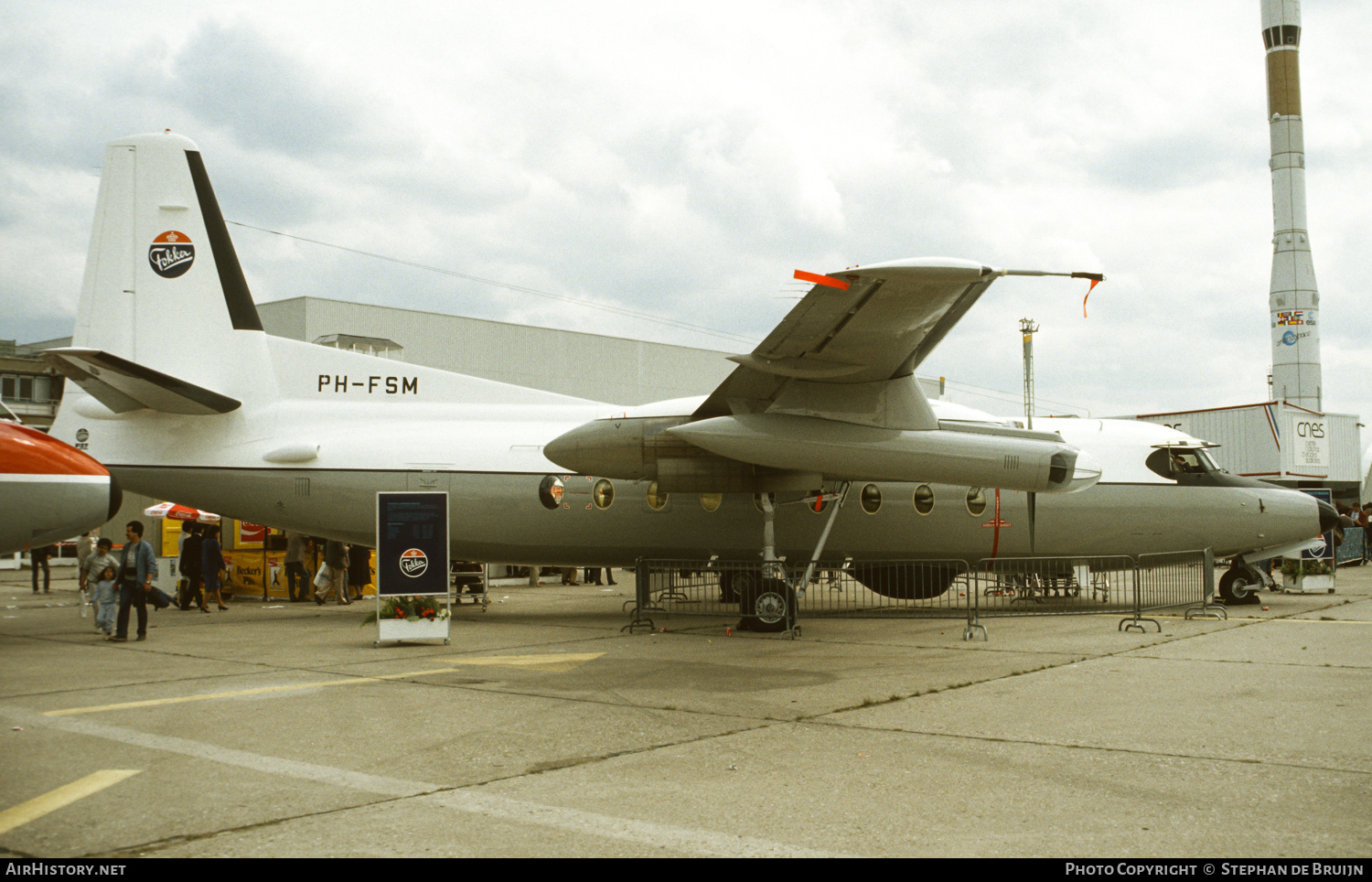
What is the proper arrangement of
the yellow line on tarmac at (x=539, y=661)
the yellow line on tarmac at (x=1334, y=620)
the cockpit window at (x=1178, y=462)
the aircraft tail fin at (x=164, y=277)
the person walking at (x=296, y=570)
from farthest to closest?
the person walking at (x=296, y=570) → the cockpit window at (x=1178, y=462) → the aircraft tail fin at (x=164, y=277) → the yellow line on tarmac at (x=1334, y=620) → the yellow line on tarmac at (x=539, y=661)

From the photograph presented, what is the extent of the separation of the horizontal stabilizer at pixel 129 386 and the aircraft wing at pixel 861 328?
28.6 ft

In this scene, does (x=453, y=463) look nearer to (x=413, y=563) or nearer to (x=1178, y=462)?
(x=413, y=563)

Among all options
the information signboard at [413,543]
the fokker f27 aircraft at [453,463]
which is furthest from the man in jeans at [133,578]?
the information signboard at [413,543]

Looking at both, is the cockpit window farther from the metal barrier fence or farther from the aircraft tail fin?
the aircraft tail fin

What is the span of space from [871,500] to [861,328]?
5429 millimetres

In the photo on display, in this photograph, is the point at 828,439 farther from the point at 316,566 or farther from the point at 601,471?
the point at 316,566

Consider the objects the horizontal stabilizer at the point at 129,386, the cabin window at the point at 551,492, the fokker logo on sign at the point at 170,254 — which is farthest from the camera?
the fokker logo on sign at the point at 170,254

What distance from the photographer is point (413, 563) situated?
541 inches

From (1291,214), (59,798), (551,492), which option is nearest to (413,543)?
(551,492)

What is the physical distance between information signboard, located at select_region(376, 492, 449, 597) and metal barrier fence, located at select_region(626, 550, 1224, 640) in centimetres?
316

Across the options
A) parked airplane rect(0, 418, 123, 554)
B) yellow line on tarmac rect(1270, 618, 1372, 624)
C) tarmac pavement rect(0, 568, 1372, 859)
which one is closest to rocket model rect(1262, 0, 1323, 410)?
yellow line on tarmac rect(1270, 618, 1372, 624)

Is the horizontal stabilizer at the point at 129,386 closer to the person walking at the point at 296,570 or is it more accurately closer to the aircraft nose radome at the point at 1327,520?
the person walking at the point at 296,570

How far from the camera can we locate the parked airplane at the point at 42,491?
691 cm

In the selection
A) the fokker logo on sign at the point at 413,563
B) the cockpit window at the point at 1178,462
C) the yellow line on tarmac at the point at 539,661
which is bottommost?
the yellow line on tarmac at the point at 539,661
